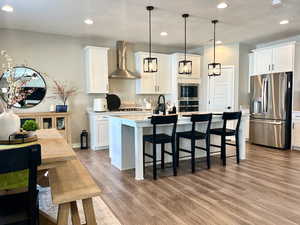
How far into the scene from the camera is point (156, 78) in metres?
6.59

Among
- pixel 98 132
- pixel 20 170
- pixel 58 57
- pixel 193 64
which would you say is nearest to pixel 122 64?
pixel 58 57

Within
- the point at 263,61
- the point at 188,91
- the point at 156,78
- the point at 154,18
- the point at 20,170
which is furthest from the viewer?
the point at 188,91

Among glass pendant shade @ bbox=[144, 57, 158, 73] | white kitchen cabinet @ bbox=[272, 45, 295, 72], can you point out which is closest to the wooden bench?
glass pendant shade @ bbox=[144, 57, 158, 73]

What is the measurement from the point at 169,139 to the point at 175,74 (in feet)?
11.6

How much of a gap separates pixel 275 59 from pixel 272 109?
4.15 ft

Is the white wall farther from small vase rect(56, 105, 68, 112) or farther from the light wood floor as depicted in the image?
the light wood floor

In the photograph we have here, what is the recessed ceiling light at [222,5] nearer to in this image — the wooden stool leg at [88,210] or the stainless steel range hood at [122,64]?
the stainless steel range hood at [122,64]

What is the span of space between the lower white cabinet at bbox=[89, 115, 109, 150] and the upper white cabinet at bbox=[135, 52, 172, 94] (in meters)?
1.49

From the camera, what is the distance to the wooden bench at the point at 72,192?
170 cm

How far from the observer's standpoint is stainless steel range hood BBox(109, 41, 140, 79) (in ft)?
19.7

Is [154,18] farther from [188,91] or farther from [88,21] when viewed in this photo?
[188,91]

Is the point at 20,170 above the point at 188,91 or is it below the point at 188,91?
below

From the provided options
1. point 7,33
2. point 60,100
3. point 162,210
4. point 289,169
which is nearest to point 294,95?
point 289,169

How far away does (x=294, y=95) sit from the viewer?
17.4 ft
